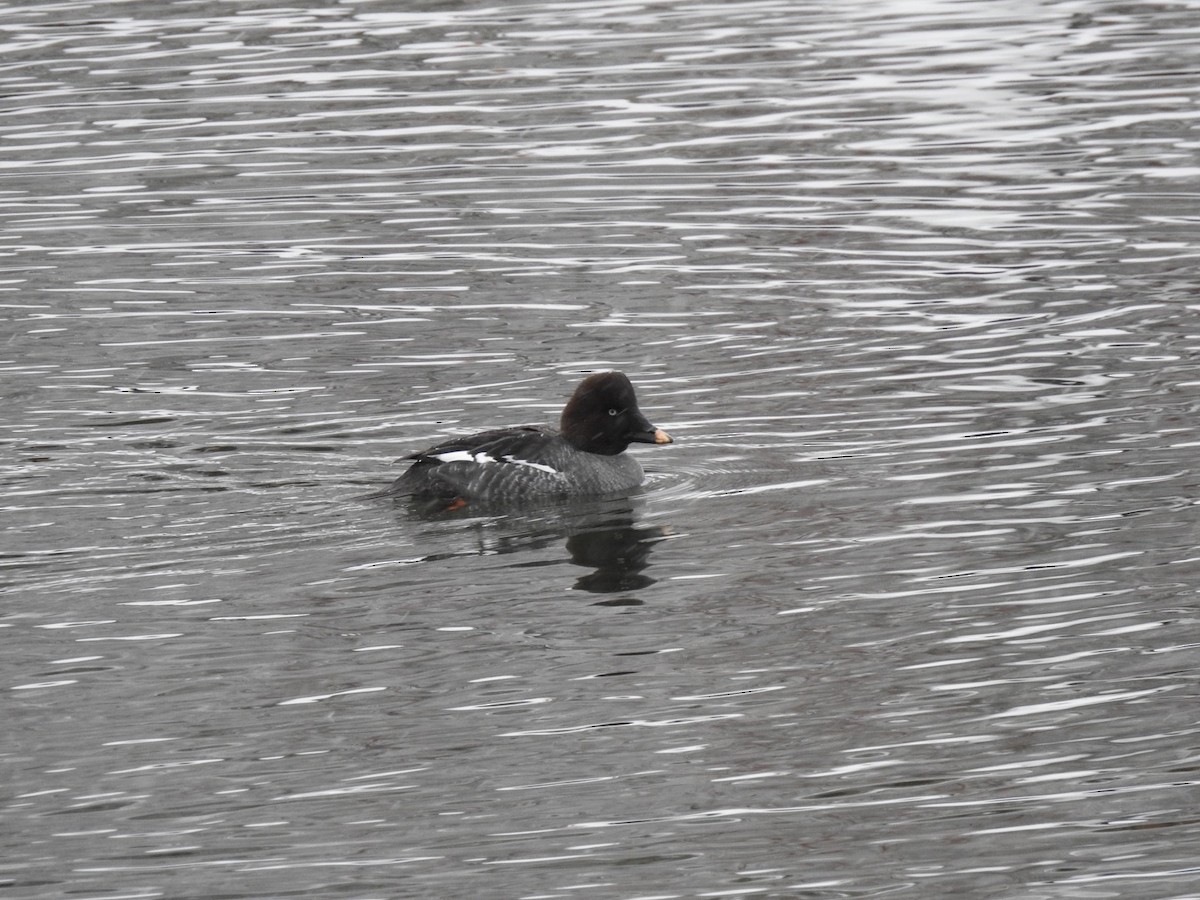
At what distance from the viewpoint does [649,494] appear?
12234 mm

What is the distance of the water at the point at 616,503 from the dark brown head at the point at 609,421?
40cm

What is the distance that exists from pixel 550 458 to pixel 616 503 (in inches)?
17.9

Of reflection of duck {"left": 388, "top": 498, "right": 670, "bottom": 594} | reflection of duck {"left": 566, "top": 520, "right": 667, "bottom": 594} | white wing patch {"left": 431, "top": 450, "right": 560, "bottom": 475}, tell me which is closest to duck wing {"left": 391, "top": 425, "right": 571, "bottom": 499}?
white wing patch {"left": 431, "top": 450, "right": 560, "bottom": 475}

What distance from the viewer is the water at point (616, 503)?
7.89 m

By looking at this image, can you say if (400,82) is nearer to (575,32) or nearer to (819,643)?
(575,32)

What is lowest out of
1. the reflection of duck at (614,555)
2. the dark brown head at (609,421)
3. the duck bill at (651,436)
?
the reflection of duck at (614,555)

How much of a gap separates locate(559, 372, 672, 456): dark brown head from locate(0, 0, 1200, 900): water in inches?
15.9

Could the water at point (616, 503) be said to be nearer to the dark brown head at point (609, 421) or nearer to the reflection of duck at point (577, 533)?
the reflection of duck at point (577, 533)

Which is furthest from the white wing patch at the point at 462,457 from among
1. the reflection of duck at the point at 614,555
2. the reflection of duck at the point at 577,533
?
the reflection of duck at the point at 614,555

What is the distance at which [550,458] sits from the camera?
12.1 meters

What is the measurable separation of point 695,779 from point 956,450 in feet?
15.2

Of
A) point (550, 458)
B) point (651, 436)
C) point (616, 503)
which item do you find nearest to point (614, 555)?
point (616, 503)

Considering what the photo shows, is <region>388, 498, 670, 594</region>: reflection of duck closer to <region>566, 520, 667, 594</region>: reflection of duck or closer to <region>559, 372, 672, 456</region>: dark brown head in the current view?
<region>566, 520, 667, 594</region>: reflection of duck

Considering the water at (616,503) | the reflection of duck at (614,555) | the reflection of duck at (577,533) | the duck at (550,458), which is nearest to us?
the water at (616,503)
